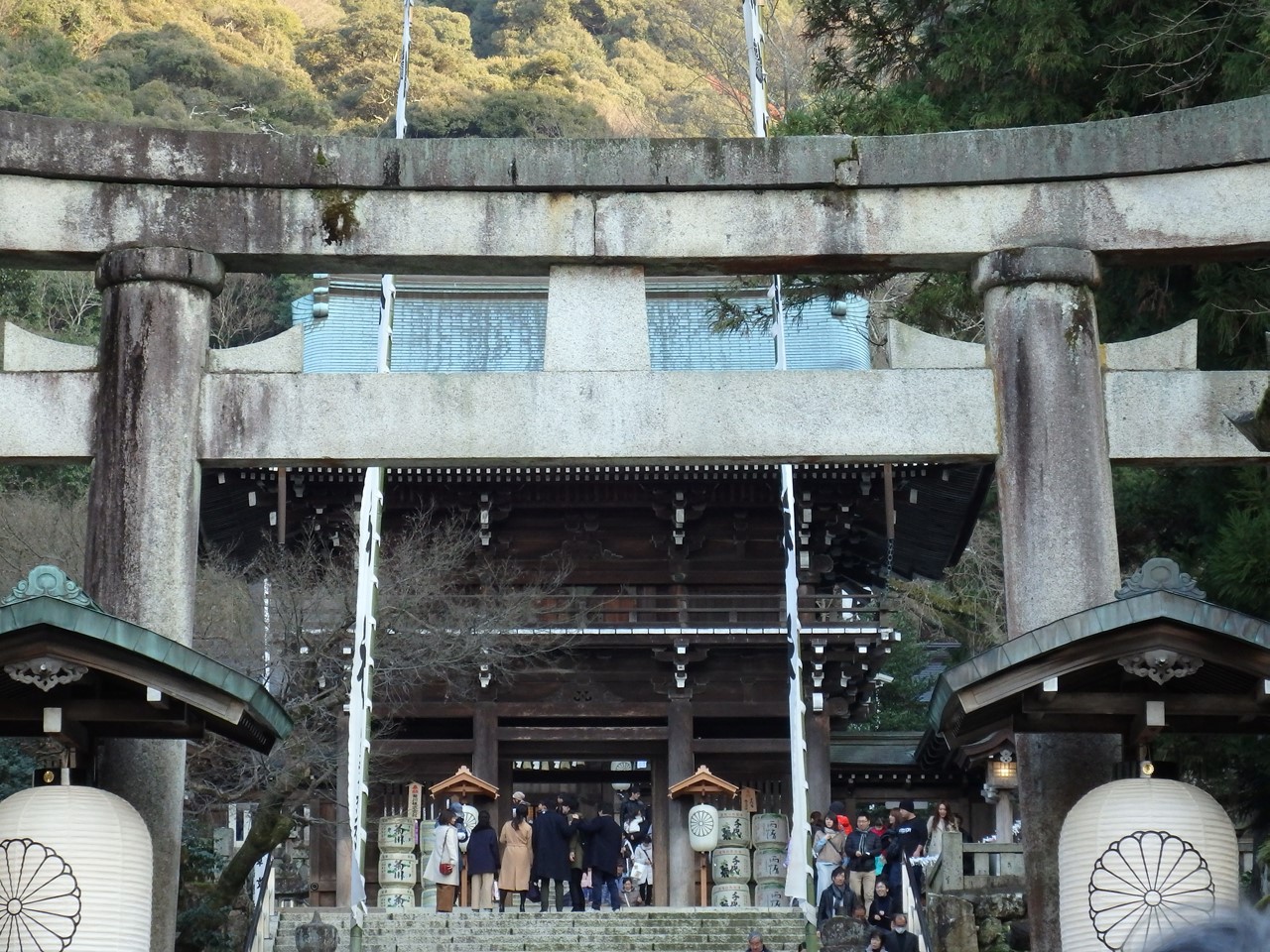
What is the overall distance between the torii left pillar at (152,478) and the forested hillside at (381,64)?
93.7 ft

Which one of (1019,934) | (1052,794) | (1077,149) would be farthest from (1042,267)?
(1019,934)

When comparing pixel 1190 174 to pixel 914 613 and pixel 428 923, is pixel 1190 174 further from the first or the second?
pixel 914 613

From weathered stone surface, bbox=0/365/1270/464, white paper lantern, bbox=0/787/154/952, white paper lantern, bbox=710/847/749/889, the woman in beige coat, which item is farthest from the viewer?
white paper lantern, bbox=710/847/749/889

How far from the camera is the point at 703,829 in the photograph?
65.3 feet

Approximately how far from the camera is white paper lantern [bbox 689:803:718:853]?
781 inches

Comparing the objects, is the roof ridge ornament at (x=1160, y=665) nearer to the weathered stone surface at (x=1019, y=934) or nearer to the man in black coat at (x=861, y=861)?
the man in black coat at (x=861, y=861)

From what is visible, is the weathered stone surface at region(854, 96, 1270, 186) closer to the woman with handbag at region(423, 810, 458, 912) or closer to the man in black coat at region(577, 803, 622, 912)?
the man in black coat at region(577, 803, 622, 912)

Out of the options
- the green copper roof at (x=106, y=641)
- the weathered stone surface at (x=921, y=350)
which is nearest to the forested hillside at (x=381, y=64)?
the weathered stone surface at (x=921, y=350)

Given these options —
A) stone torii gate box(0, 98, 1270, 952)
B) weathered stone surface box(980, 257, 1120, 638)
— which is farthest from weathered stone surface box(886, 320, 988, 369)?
weathered stone surface box(980, 257, 1120, 638)

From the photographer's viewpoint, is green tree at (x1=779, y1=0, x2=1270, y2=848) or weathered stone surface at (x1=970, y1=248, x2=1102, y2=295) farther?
green tree at (x1=779, y1=0, x2=1270, y2=848)

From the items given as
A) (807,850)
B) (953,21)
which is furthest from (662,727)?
(953,21)

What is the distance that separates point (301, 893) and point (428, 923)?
5999 millimetres

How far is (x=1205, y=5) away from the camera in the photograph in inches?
501

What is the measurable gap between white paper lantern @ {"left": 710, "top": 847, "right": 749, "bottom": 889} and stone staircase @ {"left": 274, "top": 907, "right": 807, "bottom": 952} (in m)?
2.47
